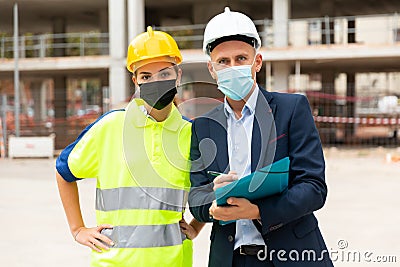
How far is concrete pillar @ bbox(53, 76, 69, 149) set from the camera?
2161 centimetres

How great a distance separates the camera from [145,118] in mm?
2377

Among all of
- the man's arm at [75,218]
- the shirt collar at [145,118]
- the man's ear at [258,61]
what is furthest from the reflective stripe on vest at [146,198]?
the man's ear at [258,61]

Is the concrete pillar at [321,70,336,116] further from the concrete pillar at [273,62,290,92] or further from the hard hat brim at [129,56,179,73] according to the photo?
the hard hat brim at [129,56,179,73]

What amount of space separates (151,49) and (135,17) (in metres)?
18.2

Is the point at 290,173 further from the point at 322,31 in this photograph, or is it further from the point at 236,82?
the point at 322,31

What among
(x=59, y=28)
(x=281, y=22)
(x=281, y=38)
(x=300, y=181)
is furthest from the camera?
(x=59, y=28)

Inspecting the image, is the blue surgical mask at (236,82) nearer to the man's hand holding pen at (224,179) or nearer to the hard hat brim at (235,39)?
the hard hat brim at (235,39)

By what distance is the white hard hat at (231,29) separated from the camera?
2.06 m

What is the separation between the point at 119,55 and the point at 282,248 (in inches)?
733

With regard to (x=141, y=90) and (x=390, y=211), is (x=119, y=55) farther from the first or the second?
(x=141, y=90)

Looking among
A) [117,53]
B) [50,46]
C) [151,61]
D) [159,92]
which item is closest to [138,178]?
[159,92]

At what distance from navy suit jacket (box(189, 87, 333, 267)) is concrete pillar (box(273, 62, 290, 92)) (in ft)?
57.3

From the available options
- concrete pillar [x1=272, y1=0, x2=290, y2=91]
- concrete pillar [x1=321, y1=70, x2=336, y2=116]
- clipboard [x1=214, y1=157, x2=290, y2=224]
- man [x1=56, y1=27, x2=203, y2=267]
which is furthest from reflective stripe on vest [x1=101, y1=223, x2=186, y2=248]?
concrete pillar [x1=321, y1=70, x2=336, y2=116]

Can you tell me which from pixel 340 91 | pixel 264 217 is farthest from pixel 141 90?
pixel 340 91
